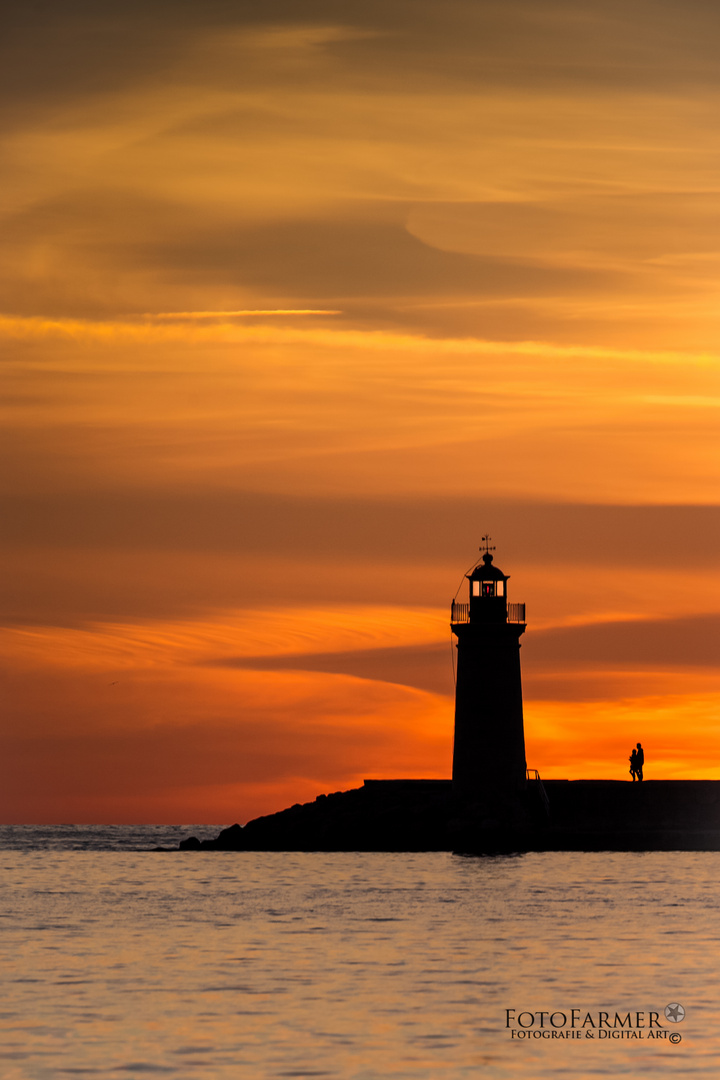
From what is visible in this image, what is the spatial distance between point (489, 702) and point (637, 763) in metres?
7.56

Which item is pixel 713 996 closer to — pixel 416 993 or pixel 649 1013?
pixel 649 1013

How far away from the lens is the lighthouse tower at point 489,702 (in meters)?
50.8

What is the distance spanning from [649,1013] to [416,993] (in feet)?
11.5

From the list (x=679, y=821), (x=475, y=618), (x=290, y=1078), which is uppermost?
(x=475, y=618)

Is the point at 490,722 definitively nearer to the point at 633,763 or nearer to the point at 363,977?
the point at 633,763

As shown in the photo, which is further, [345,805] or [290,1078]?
[345,805]

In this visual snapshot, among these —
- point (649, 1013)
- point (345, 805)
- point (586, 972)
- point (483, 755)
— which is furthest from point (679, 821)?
point (649, 1013)

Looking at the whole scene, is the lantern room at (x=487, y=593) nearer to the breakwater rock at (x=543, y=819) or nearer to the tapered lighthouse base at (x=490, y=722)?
the tapered lighthouse base at (x=490, y=722)

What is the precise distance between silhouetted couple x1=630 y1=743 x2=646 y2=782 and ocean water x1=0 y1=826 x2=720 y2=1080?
871cm

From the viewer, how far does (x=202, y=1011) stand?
23.3 meters

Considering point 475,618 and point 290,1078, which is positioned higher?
point 475,618

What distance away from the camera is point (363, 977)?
26.6 m

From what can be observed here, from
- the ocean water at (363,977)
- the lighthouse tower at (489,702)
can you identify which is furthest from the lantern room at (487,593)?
the ocean water at (363,977)

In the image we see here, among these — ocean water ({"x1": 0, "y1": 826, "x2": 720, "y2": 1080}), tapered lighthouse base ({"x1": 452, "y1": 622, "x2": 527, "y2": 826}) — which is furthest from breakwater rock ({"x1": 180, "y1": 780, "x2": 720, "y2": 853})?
ocean water ({"x1": 0, "y1": 826, "x2": 720, "y2": 1080})
